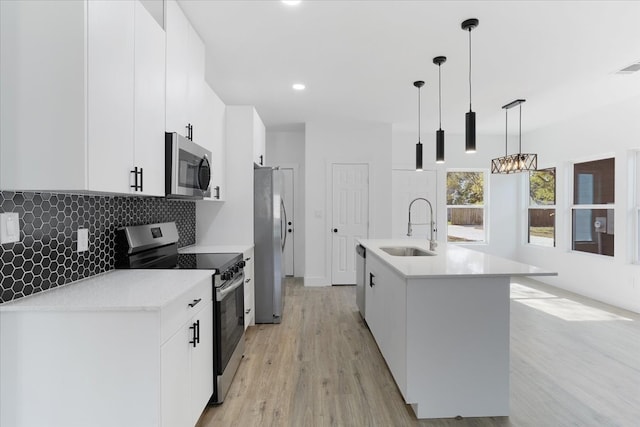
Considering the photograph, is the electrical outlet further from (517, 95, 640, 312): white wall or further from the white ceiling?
(517, 95, 640, 312): white wall

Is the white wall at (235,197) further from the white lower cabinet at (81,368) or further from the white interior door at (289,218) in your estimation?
the white interior door at (289,218)

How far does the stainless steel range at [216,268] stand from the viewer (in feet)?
7.06

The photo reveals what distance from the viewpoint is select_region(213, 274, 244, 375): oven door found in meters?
2.14

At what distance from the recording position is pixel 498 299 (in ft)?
6.81

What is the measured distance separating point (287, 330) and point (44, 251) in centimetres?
235

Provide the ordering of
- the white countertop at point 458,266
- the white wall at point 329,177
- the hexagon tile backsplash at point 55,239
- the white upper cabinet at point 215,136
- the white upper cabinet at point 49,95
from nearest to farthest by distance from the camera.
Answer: the white upper cabinet at point 49,95 → the hexagon tile backsplash at point 55,239 → the white countertop at point 458,266 → the white upper cabinet at point 215,136 → the white wall at point 329,177

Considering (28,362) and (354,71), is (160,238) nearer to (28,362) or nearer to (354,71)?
(28,362)

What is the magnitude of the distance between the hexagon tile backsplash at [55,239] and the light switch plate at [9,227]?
0.03 m

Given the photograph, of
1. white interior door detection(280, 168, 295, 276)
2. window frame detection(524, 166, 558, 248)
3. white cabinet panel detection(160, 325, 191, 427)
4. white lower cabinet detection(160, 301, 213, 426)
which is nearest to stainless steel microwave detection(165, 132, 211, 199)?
white lower cabinet detection(160, 301, 213, 426)

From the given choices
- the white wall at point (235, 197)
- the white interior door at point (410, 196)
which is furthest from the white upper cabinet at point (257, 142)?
the white interior door at point (410, 196)

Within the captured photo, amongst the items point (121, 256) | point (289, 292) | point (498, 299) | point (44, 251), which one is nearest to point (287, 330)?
point (289, 292)

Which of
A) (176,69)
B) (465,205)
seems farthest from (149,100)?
(465,205)

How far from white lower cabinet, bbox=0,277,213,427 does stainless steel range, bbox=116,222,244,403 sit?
2.44ft

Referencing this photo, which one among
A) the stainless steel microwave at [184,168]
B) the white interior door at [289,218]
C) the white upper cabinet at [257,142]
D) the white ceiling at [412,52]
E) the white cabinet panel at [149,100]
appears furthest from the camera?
the white interior door at [289,218]
